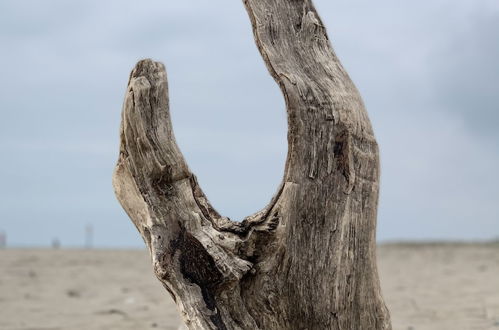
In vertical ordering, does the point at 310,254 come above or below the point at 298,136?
below

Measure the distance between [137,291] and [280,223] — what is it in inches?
275

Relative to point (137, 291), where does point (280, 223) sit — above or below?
above

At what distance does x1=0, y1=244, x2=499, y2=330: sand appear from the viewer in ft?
24.8

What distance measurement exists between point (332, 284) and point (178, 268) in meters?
0.85

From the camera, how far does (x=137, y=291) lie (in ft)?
34.1

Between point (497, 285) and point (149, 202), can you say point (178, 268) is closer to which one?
point (149, 202)

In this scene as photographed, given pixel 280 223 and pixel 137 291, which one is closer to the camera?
pixel 280 223

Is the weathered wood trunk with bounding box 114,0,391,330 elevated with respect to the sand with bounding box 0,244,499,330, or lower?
elevated

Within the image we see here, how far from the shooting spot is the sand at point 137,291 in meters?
7.55

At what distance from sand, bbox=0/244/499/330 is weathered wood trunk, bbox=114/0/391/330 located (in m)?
3.27

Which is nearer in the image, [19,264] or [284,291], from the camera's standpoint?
[284,291]

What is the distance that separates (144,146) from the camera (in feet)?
12.5

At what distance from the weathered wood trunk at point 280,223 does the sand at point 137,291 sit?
3.27 metres

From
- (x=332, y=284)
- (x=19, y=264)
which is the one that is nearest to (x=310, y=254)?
(x=332, y=284)
